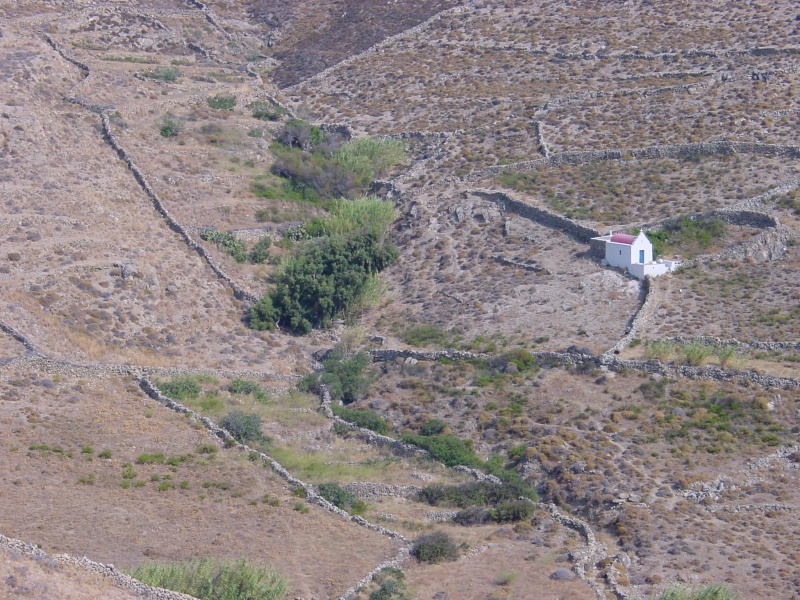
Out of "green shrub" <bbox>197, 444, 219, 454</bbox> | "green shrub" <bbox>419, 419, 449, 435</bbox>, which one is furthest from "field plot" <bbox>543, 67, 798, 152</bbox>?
"green shrub" <bbox>197, 444, 219, 454</bbox>

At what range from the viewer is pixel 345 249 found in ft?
153

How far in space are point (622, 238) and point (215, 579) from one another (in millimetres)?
23085

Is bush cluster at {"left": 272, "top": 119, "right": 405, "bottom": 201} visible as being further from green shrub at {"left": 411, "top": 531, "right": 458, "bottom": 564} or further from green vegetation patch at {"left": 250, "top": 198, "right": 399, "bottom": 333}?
green shrub at {"left": 411, "top": 531, "right": 458, "bottom": 564}

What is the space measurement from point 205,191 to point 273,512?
24212 mm

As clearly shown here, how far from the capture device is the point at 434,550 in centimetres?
2883

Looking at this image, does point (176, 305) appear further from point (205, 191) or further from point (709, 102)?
point (709, 102)

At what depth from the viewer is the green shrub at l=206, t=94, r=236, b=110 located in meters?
59.2

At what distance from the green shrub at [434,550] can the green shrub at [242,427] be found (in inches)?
295

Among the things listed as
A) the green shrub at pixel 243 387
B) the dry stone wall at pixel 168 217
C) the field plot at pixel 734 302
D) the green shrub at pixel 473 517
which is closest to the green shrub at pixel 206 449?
the green shrub at pixel 243 387

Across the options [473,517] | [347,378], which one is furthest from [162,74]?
[473,517]

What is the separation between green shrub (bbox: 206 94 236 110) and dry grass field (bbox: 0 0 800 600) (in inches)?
5.5

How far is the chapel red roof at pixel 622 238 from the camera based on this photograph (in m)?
42.8

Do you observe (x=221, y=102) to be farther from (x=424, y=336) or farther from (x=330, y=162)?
(x=424, y=336)

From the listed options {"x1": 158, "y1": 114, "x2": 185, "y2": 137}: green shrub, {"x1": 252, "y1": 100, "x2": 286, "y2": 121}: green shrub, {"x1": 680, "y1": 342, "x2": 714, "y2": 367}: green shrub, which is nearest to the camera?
{"x1": 680, "y1": 342, "x2": 714, "y2": 367}: green shrub
